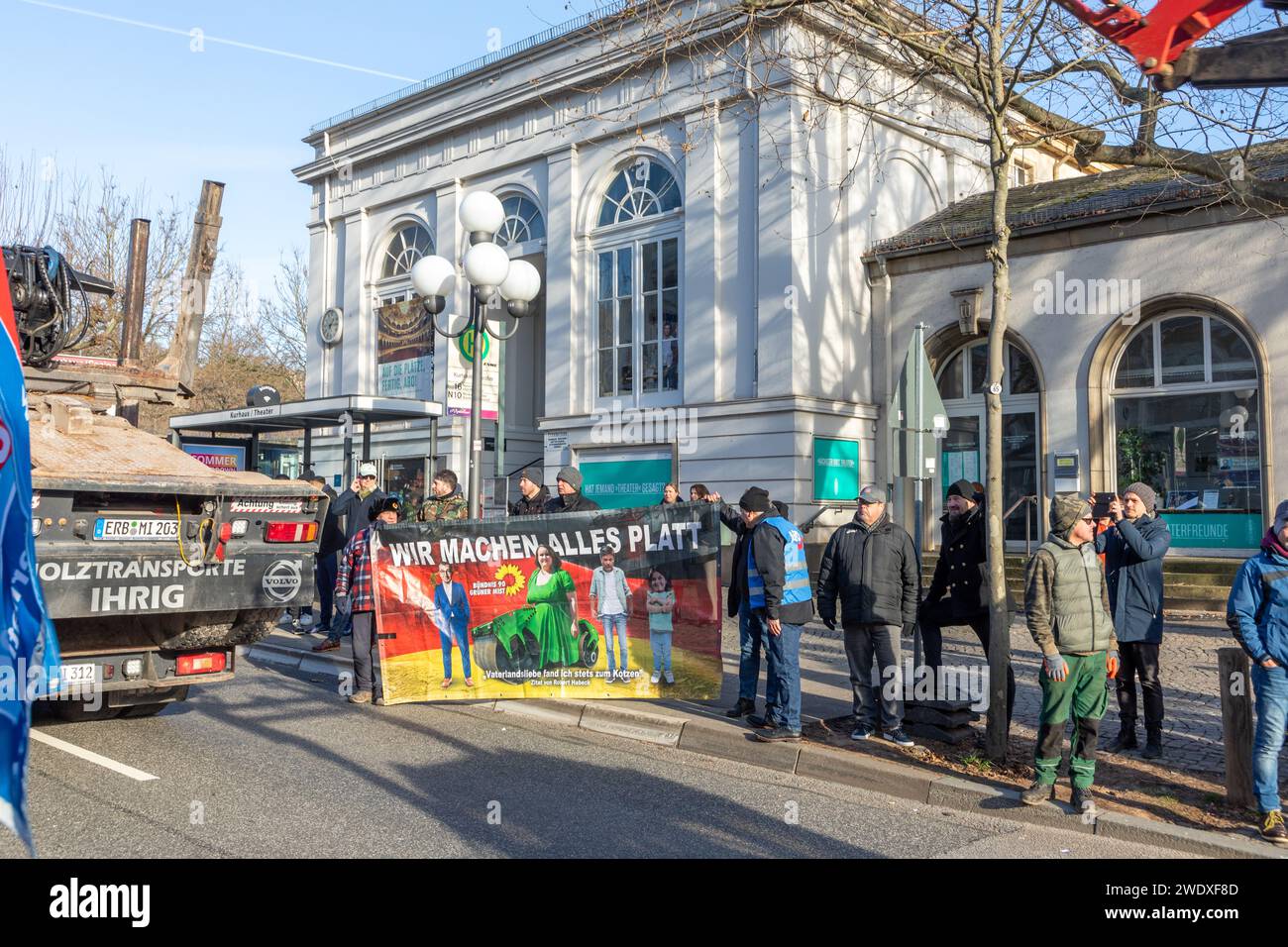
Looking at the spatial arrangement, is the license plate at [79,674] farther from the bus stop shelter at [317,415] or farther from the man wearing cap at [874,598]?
the bus stop shelter at [317,415]

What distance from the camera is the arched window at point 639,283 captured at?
68.9 feet

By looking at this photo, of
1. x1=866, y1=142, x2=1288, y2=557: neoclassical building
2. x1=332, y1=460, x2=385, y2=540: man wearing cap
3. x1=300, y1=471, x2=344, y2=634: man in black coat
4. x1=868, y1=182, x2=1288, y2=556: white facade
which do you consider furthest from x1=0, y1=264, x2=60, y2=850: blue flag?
x1=868, y1=182, x2=1288, y2=556: white facade

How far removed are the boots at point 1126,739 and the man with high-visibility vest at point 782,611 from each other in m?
2.18

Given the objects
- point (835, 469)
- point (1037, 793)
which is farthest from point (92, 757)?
point (835, 469)

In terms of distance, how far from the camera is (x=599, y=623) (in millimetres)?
8359

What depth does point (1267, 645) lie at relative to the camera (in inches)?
221

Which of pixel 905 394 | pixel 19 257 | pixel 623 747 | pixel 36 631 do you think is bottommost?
pixel 623 747

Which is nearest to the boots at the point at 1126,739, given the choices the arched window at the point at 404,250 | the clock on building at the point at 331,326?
the arched window at the point at 404,250

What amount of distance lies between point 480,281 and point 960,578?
568 cm

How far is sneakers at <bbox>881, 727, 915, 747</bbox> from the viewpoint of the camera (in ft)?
23.9

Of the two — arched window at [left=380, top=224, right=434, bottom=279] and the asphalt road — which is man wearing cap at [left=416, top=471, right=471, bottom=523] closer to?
the asphalt road
